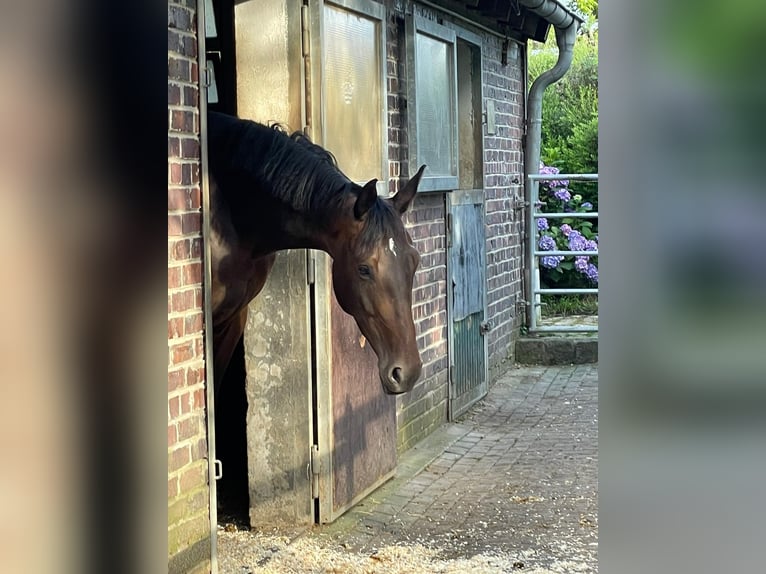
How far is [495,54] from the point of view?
27.7 feet

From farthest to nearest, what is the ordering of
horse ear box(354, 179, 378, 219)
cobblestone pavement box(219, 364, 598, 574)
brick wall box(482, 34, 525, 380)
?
brick wall box(482, 34, 525, 380)
cobblestone pavement box(219, 364, 598, 574)
horse ear box(354, 179, 378, 219)

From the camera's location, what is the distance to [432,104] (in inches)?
258

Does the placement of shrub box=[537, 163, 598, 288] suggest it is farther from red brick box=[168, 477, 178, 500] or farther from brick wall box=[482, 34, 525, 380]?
red brick box=[168, 477, 178, 500]

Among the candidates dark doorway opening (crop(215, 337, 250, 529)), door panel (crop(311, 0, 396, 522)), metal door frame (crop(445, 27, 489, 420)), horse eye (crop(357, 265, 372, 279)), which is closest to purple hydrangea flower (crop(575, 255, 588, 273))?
metal door frame (crop(445, 27, 489, 420))

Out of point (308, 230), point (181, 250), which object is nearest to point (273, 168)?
point (308, 230)

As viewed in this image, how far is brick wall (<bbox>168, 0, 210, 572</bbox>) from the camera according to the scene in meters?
3.12

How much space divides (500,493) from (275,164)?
229 cm

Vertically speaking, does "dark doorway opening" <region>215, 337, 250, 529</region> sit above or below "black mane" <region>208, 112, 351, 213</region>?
below

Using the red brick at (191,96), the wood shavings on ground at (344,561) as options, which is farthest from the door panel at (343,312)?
the red brick at (191,96)

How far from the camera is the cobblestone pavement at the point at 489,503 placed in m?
4.17

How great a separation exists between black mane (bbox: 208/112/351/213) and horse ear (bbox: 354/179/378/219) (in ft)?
0.42
